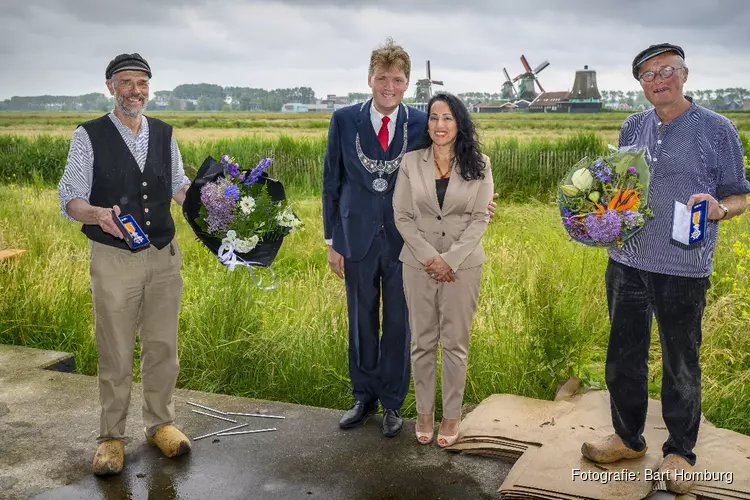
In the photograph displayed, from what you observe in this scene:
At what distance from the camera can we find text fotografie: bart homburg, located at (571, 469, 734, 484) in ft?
11.3

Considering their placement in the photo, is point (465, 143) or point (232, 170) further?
point (232, 170)

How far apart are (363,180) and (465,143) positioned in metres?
0.66

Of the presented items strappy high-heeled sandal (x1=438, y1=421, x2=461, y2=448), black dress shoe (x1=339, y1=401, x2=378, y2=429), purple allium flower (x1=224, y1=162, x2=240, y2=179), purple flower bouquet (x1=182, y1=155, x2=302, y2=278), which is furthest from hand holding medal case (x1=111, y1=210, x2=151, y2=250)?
strappy high-heeled sandal (x1=438, y1=421, x2=461, y2=448)

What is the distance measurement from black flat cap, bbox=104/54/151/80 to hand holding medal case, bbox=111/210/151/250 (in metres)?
0.75

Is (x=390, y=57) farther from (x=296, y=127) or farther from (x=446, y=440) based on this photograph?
(x=296, y=127)

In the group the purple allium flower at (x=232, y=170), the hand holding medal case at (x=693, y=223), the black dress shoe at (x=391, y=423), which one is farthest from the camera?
the black dress shoe at (x=391, y=423)

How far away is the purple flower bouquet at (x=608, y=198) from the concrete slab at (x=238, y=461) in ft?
4.48

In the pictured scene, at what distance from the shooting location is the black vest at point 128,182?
3.76 meters

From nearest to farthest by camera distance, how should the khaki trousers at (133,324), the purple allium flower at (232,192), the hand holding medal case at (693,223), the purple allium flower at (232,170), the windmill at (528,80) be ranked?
the hand holding medal case at (693,223) → the khaki trousers at (133,324) → the purple allium flower at (232,192) → the purple allium flower at (232,170) → the windmill at (528,80)

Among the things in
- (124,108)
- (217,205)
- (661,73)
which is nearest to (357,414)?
(217,205)

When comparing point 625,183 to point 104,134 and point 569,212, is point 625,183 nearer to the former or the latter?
point 569,212

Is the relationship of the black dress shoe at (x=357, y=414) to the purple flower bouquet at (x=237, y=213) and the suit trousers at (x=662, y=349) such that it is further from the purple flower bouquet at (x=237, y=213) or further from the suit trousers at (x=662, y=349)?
the suit trousers at (x=662, y=349)

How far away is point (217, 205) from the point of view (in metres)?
3.96

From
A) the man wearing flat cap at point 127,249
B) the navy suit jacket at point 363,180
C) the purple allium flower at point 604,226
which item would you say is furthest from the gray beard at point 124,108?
the purple allium flower at point 604,226
